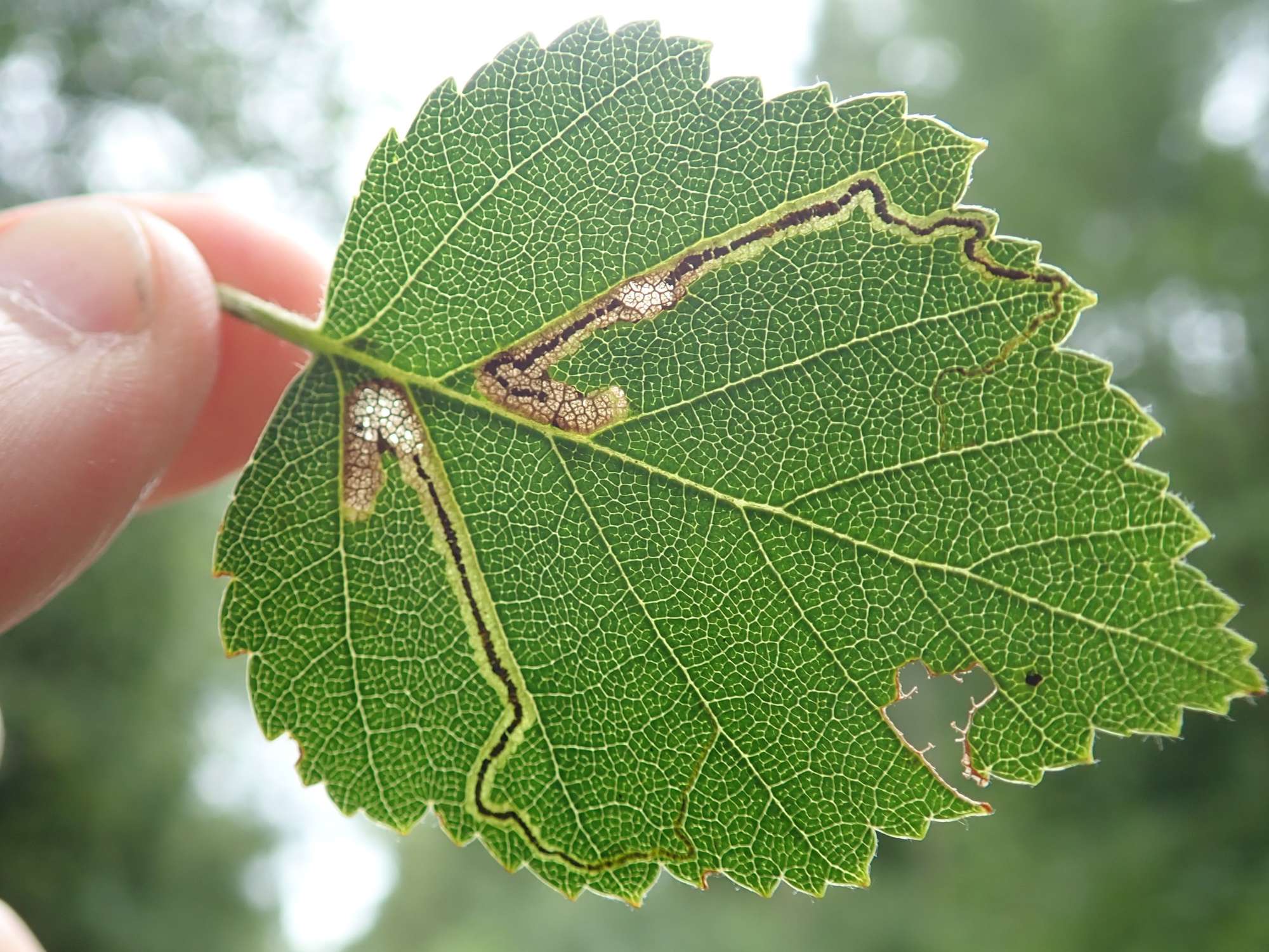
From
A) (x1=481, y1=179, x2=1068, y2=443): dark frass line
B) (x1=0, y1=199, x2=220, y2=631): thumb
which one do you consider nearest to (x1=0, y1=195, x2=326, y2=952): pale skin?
(x1=0, y1=199, x2=220, y2=631): thumb

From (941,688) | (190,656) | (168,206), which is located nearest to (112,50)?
(190,656)

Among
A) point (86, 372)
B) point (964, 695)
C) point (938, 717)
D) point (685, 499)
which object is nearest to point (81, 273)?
point (86, 372)

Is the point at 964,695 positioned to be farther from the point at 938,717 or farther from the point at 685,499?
the point at 685,499

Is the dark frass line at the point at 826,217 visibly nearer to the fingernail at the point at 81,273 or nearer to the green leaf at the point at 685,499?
the green leaf at the point at 685,499

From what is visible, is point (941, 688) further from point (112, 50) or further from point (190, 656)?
point (112, 50)

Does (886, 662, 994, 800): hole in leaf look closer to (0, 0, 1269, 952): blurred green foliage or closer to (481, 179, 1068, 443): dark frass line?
(0, 0, 1269, 952): blurred green foliage

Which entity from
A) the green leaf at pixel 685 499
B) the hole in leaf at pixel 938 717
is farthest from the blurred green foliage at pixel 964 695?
the green leaf at pixel 685 499

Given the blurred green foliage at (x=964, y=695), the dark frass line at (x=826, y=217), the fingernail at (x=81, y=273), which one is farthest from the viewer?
the blurred green foliage at (x=964, y=695)
